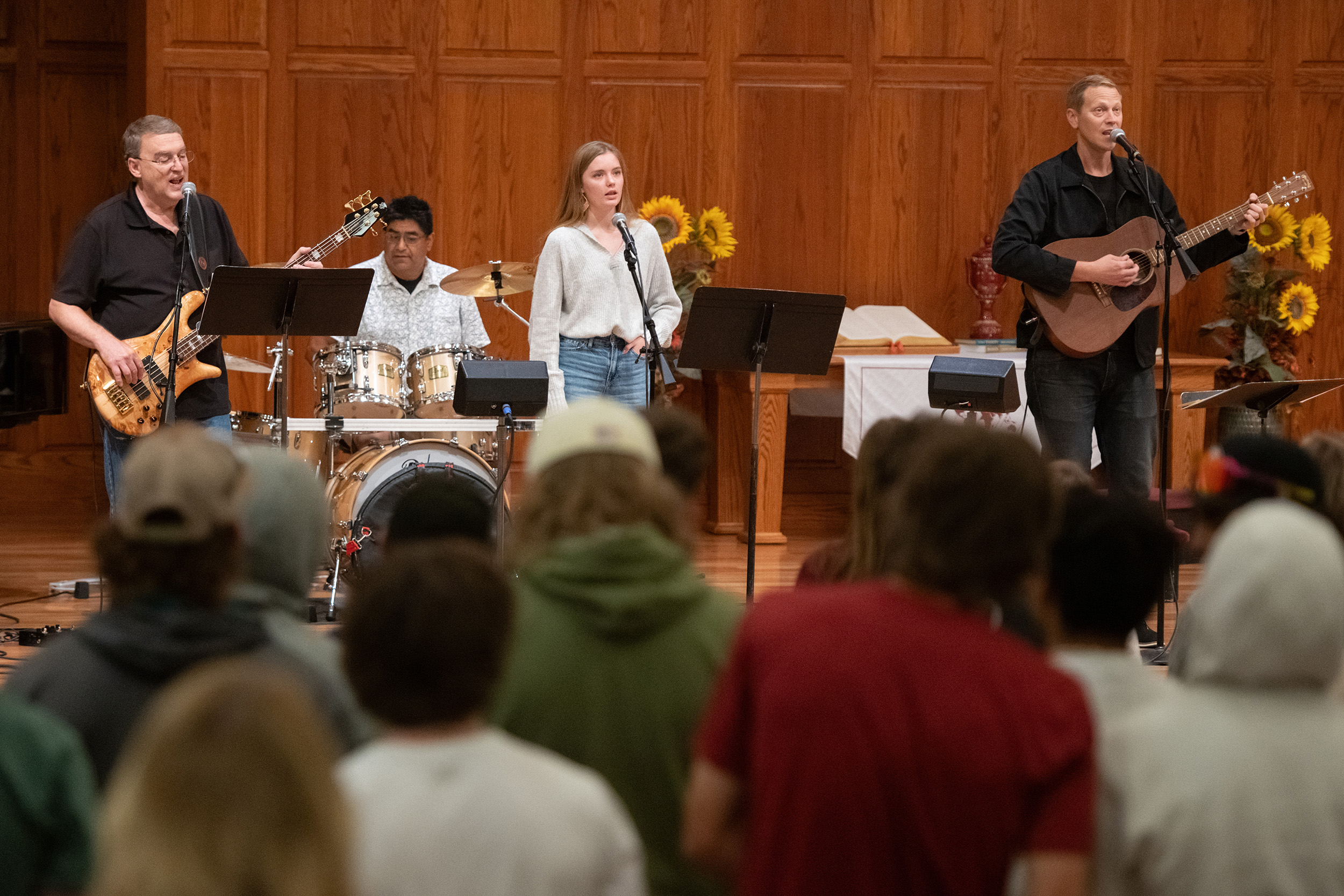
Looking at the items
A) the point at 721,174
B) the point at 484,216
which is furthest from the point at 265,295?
the point at 721,174

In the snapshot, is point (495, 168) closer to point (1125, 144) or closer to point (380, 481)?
point (380, 481)

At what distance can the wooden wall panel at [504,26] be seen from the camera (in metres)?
8.53

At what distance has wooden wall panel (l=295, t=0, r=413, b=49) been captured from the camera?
27.7 ft

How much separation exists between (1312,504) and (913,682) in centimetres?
142

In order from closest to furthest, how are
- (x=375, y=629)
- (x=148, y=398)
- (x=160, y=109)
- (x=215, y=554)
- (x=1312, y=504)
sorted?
1. (x=375, y=629)
2. (x=215, y=554)
3. (x=1312, y=504)
4. (x=148, y=398)
5. (x=160, y=109)

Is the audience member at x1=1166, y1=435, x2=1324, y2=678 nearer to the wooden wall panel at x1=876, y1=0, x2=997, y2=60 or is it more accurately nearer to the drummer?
the drummer

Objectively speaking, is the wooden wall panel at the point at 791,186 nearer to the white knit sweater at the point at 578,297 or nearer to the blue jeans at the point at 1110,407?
the white knit sweater at the point at 578,297

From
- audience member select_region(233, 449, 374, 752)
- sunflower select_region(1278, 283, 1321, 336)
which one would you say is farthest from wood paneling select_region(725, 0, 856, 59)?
audience member select_region(233, 449, 374, 752)

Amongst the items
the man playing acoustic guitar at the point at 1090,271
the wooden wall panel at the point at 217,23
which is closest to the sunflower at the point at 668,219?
the wooden wall panel at the point at 217,23

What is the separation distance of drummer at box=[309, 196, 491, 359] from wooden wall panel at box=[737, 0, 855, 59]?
7.87ft

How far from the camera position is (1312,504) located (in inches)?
111

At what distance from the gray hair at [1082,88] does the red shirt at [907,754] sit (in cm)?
452

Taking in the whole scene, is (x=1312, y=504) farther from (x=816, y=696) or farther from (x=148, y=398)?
(x=148, y=398)

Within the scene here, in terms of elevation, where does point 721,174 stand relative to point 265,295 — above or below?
above
